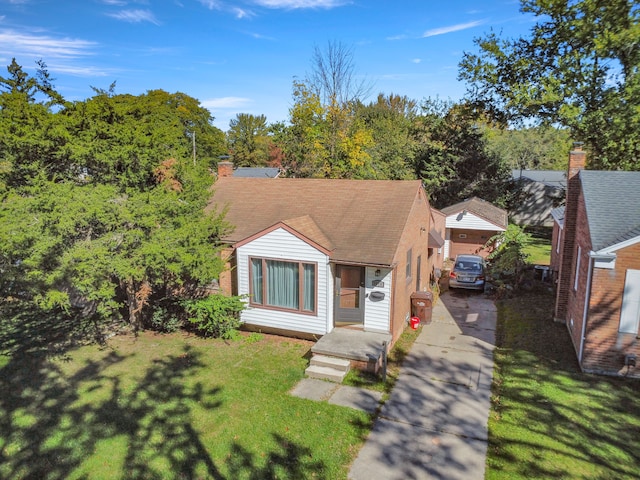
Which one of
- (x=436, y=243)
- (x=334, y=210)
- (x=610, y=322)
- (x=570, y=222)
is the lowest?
(x=610, y=322)

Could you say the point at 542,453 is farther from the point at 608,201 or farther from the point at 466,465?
the point at 608,201

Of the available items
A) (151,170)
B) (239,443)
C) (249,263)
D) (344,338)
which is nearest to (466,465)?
(239,443)

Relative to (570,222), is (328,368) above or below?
below

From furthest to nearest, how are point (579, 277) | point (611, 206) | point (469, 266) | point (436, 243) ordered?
point (469, 266) < point (436, 243) < point (579, 277) < point (611, 206)

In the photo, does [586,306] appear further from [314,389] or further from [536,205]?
[536,205]

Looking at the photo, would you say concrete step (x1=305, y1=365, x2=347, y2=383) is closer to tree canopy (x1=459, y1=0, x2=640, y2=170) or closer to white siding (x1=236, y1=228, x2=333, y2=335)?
white siding (x1=236, y1=228, x2=333, y2=335)

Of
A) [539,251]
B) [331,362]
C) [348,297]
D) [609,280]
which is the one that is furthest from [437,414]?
[539,251]

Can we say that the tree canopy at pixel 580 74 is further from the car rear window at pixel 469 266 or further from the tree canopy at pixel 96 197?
the tree canopy at pixel 96 197

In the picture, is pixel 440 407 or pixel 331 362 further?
pixel 331 362
